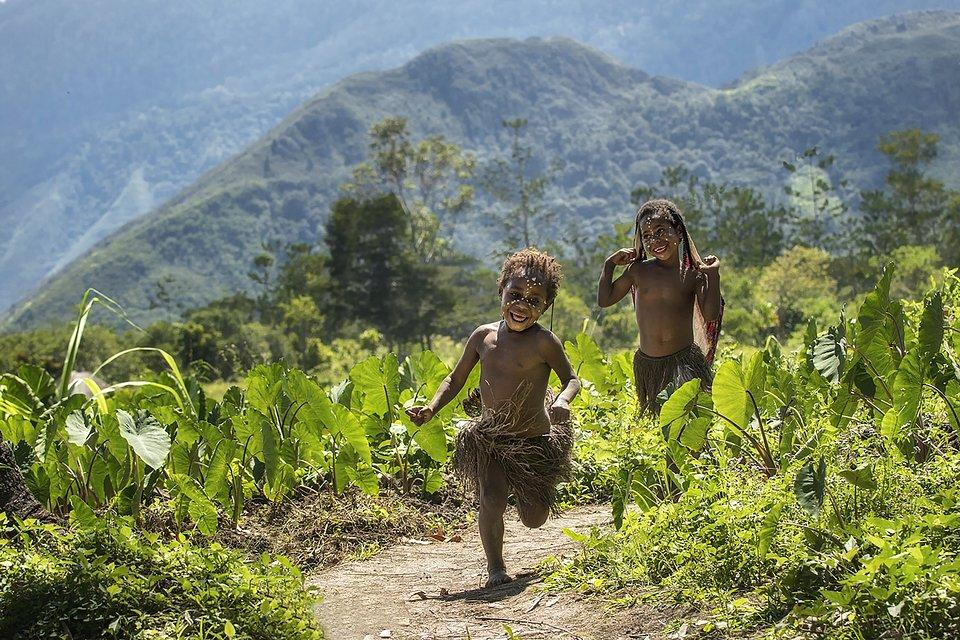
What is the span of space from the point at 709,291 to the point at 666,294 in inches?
8.1

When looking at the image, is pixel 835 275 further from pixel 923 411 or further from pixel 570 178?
pixel 570 178

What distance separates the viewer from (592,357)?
663 cm

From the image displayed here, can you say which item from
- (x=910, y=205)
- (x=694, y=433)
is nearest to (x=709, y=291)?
(x=694, y=433)

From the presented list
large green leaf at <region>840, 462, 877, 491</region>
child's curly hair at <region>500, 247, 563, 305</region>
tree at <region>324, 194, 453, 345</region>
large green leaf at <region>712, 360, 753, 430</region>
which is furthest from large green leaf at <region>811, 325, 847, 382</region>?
tree at <region>324, 194, 453, 345</region>

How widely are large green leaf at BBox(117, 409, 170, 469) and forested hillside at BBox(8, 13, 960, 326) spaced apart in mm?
84360

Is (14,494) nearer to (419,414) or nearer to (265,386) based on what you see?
(265,386)

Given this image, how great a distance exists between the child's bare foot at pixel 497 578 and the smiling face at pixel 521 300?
3.08 feet

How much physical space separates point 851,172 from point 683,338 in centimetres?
9504

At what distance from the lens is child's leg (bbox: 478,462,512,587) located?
3992 mm

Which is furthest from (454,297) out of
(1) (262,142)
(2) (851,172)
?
(1) (262,142)

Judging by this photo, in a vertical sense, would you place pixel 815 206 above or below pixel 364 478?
above

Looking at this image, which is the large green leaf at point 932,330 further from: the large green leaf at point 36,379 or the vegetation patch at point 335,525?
the large green leaf at point 36,379

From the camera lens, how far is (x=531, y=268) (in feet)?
13.5

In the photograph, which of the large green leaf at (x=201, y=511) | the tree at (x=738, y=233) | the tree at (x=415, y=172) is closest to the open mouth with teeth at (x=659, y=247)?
the large green leaf at (x=201, y=511)
